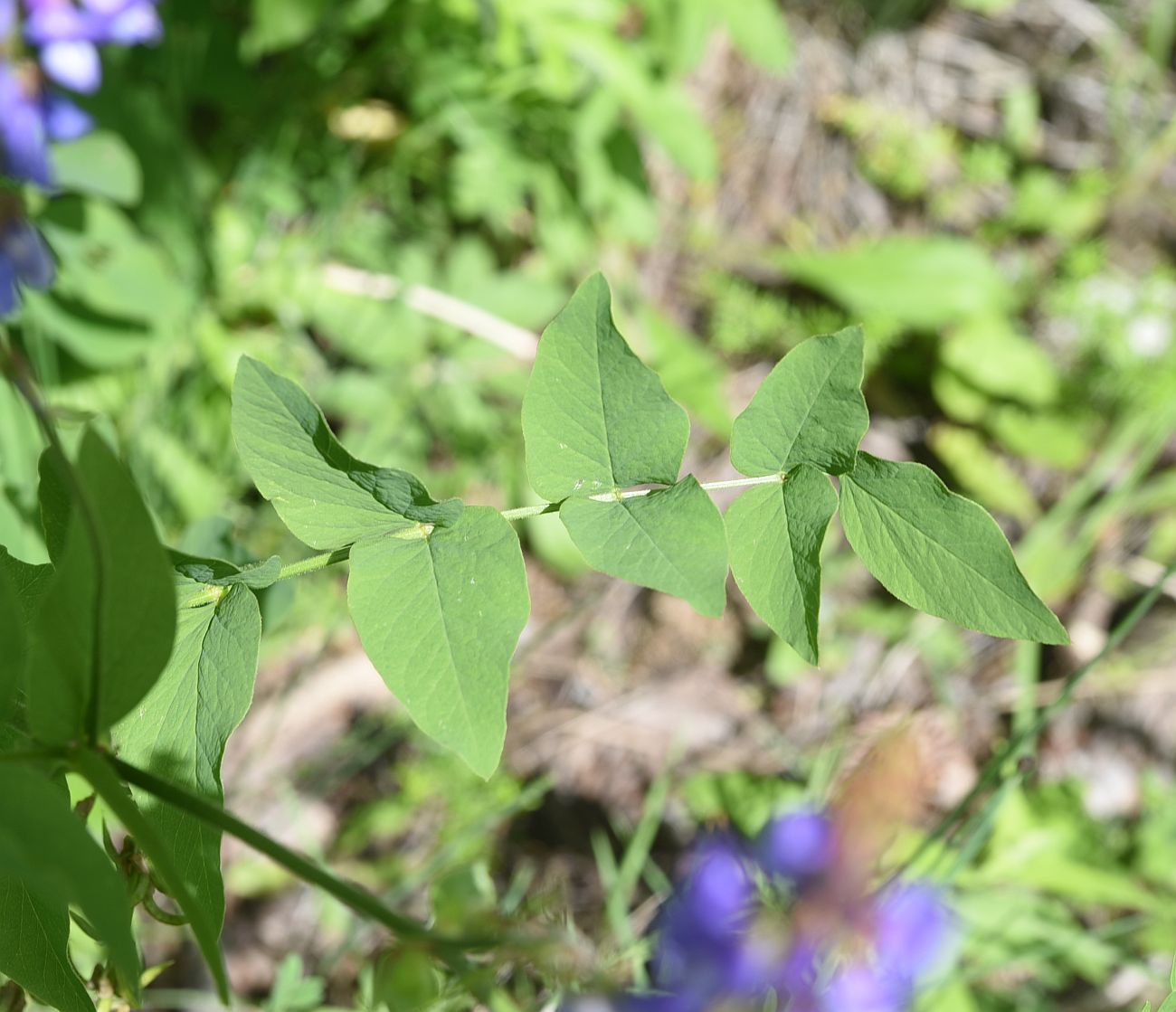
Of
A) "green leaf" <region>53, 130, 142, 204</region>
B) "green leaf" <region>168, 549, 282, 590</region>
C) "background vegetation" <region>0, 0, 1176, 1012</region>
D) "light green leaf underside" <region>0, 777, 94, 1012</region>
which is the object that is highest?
"green leaf" <region>168, 549, 282, 590</region>

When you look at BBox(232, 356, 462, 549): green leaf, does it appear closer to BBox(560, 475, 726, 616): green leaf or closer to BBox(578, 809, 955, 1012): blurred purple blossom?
BBox(560, 475, 726, 616): green leaf

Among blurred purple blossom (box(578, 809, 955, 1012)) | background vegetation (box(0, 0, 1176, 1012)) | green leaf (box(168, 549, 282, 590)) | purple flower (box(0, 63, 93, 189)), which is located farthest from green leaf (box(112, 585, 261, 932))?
purple flower (box(0, 63, 93, 189))

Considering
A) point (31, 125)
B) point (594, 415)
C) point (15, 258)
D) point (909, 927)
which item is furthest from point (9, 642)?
point (31, 125)

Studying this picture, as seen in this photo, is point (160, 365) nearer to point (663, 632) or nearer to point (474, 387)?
point (474, 387)

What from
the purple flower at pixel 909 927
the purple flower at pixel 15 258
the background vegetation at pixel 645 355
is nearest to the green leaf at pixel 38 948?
the purple flower at pixel 909 927

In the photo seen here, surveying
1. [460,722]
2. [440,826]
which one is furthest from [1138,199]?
[460,722]

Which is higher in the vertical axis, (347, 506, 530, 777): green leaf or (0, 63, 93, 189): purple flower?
(347, 506, 530, 777): green leaf

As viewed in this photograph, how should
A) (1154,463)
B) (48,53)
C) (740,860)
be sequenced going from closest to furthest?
(740,860), (48,53), (1154,463)
